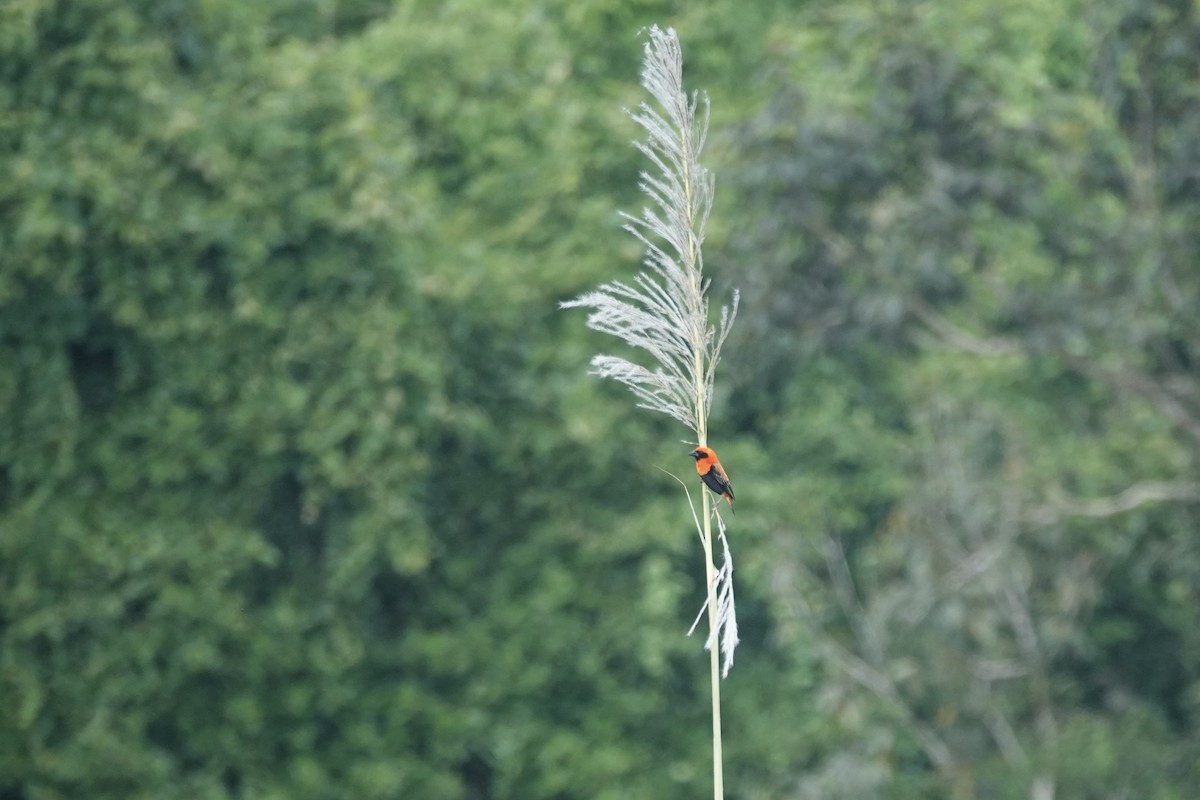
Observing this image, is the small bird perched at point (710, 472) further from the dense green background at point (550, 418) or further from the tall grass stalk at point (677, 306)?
the dense green background at point (550, 418)

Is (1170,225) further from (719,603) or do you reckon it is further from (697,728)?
(719,603)

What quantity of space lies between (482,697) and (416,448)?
1671mm

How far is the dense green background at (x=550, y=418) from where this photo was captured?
31.2 ft

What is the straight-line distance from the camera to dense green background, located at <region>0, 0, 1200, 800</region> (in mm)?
9516

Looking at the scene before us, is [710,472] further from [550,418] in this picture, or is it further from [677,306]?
[550,418]

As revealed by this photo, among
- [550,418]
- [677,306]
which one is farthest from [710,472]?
[550,418]

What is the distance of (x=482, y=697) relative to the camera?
11.4 m

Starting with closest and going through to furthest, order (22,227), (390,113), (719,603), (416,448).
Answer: (719,603) < (22,227) < (416,448) < (390,113)

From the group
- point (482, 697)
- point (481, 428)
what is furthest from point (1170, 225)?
point (482, 697)

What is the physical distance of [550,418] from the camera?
1164 cm

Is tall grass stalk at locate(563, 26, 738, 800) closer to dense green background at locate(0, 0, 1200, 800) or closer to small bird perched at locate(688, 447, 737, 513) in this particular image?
small bird perched at locate(688, 447, 737, 513)

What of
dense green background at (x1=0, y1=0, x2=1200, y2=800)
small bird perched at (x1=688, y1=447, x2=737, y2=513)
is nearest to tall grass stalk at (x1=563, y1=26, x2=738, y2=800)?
small bird perched at (x1=688, y1=447, x2=737, y2=513)

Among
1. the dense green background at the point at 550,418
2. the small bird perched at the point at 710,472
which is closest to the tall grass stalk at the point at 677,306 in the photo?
the small bird perched at the point at 710,472

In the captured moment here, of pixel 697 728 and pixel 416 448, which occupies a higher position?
pixel 416 448
